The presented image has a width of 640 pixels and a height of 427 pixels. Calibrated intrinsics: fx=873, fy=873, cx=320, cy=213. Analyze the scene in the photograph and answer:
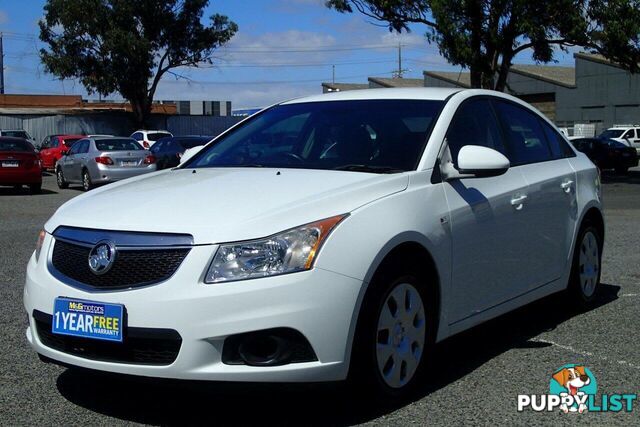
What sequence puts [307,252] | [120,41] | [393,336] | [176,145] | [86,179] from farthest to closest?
[120,41] → [176,145] → [86,179] → [393,336] → [307,252]

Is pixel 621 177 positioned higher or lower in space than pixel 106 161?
lower

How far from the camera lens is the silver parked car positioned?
872 inches

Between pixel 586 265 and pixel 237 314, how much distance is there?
3634mm

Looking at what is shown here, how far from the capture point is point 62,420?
4.15 m

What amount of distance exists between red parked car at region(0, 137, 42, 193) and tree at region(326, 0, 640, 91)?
12397 millimetres

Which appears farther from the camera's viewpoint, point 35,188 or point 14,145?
point 35,188

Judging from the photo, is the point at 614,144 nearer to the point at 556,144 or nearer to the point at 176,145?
the point at 176,145

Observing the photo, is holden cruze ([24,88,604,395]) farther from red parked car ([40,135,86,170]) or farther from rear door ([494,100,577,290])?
red parked car ([40,135,86,170])

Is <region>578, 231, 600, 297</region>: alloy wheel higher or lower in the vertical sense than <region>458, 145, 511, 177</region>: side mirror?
lower

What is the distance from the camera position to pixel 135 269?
12.6 feet

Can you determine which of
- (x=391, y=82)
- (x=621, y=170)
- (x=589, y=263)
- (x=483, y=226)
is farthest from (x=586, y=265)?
(x=391, y=82)

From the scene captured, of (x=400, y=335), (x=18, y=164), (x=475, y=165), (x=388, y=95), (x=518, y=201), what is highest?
(x=388, y=95)

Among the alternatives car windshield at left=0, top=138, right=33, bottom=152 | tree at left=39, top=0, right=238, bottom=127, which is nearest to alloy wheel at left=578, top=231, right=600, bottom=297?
car windshield at left=0, top=138, right=33, bottom=152

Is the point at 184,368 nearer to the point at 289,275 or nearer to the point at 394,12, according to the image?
the point at 289,275
